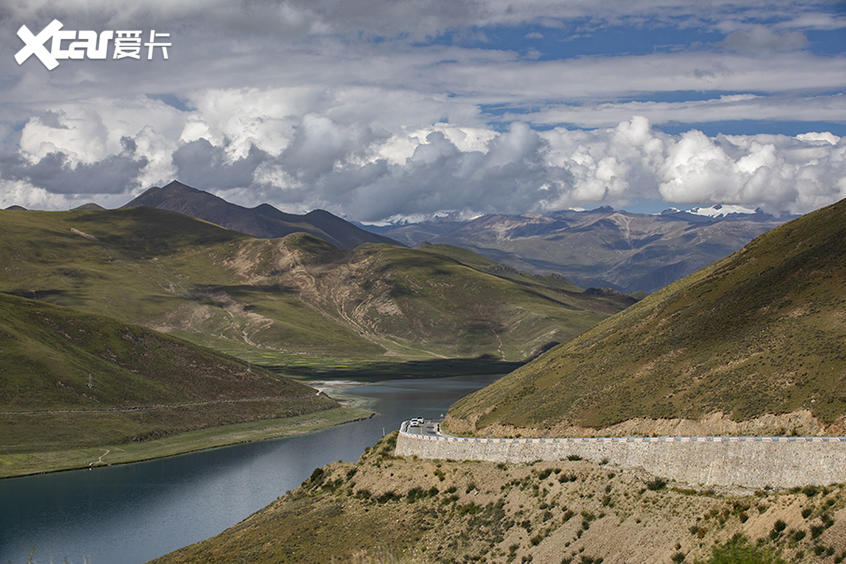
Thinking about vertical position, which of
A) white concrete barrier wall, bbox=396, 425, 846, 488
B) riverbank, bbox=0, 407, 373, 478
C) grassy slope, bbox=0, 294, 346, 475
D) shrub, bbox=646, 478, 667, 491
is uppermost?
white concrete barrier wall, bbox=396, 425, 846, 488

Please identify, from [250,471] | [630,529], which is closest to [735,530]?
[630,529]

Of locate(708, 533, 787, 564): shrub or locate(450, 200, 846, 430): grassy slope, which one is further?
locate(450, 200, 846, 430): grassy slope

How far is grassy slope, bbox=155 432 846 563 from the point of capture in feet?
131

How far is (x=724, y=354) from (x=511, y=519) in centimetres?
3586

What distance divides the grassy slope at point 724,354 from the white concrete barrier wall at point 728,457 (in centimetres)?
1703

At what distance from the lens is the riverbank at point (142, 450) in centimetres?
14562

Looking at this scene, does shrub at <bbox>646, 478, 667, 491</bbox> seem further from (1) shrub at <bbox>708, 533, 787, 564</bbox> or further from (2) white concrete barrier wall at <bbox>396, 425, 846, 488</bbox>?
(1) shrub at <bbox>708, 533, 787, 564</bbox>

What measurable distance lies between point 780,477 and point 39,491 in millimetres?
110887

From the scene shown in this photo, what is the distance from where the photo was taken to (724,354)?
85438 mm

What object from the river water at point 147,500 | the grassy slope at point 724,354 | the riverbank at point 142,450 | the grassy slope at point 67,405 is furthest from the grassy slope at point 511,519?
the grassy slope at point 67,405

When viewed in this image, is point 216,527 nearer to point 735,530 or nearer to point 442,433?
point 442,433

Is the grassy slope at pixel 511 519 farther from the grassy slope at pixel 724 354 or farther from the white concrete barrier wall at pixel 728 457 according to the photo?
the grassy slope at pixel 724 354

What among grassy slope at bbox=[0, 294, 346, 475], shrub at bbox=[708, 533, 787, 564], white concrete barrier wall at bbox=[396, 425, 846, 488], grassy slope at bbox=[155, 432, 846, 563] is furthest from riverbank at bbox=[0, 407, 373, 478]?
shrub at bbox=[708, 533, 787, 564]

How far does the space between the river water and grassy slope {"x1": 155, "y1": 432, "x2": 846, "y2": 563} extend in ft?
58.2
